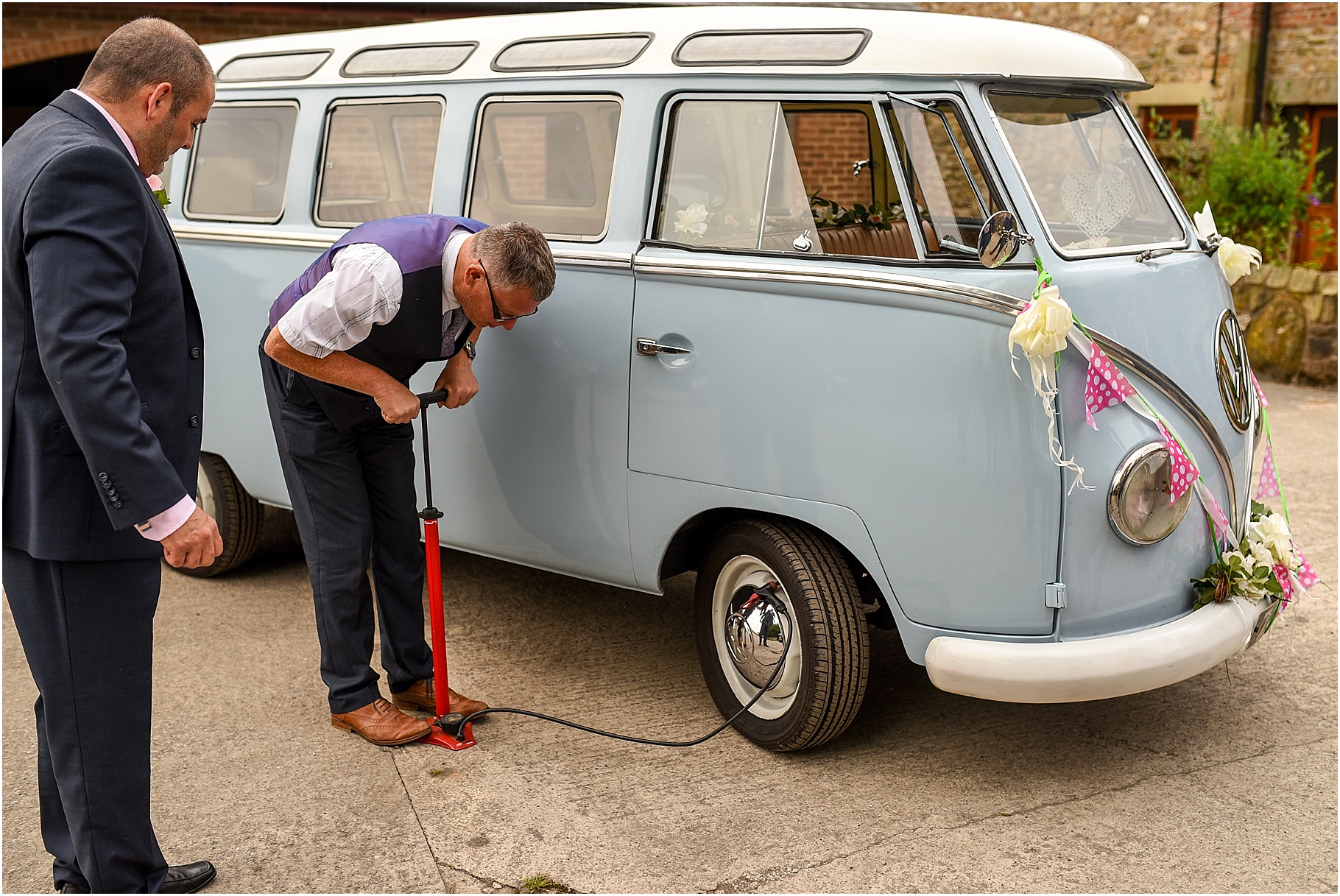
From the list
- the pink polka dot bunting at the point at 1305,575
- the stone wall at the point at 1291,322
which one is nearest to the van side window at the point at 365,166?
the pink polka dot bunting at the point at 1305,575

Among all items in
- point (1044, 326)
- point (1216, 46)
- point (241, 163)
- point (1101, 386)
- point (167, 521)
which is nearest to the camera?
point (167, 521)

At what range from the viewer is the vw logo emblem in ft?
11.8

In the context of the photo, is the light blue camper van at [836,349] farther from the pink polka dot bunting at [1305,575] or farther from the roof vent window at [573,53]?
the pink polka dot bunting at [1305,575]

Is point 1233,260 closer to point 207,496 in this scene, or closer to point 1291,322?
point 207,496

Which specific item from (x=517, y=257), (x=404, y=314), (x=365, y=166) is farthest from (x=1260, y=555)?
(x=365, y=166)

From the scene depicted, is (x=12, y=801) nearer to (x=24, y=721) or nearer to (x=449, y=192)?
(x=24, y=721)

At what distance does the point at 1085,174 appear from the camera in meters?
3.71

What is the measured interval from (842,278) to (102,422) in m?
1.93

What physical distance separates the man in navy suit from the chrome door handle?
55.1 inches

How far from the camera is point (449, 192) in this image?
14.0 feet

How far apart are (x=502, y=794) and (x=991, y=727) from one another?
1653mm

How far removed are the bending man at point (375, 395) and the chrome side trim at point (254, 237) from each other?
34.1 inches

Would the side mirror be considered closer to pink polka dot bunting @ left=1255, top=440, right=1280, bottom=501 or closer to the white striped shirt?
pink polka dot bunting @ left=1255, top=440, right=1280, bottom=501

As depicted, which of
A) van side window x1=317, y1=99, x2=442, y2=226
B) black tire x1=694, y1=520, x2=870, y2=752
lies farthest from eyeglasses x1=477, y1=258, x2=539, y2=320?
van side window x1=317, y1=99, x2=442, y2=226
